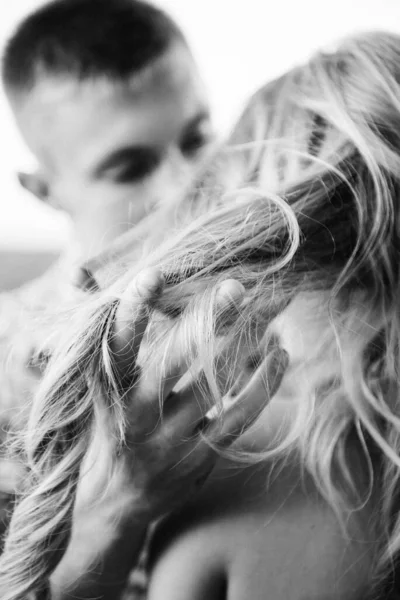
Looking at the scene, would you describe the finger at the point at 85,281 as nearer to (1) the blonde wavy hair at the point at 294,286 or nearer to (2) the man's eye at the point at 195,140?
(1) the blonde wavy hair at the point at 294,286

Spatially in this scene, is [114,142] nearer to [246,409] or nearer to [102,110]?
[102,110]

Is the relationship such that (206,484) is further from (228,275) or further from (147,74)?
(147,74)

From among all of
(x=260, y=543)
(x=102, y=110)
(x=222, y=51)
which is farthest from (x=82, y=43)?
(x=260, y=543)

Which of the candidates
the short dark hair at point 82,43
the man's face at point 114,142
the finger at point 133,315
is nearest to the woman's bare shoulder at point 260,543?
the finger at point 133,315

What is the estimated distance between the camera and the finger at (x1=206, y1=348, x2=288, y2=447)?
1.38ft

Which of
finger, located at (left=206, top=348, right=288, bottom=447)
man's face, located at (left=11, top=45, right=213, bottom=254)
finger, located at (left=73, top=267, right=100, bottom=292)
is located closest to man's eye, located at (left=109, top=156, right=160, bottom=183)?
man's face, located at (left=11, top=45, right=213, bottom=254)

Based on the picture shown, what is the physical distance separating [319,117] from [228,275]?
0.70ft

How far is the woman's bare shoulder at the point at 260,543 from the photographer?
16.3 inches

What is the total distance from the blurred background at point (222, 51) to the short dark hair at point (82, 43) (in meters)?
0.03

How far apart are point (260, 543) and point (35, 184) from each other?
1.35 feet

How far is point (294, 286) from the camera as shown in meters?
0.47

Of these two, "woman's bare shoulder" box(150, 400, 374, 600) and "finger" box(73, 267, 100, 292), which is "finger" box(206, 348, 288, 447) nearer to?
"woman's bare shoulder" box(150, 400, 374, 600)

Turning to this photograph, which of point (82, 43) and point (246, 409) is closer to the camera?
point (246, 409)

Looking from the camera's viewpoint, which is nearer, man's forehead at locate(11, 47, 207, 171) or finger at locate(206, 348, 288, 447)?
finger at locate(206, 348, 288, 447)
